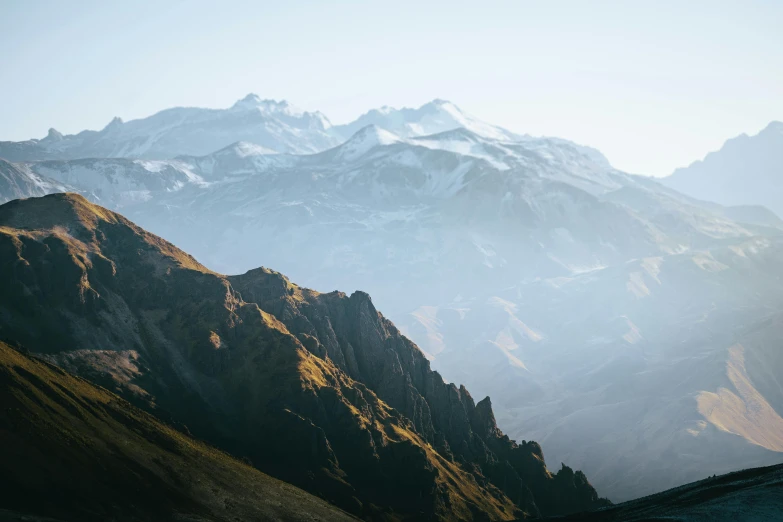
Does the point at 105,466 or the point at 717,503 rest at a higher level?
the point at 717,503

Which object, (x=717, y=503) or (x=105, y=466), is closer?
(x=105, y=466)

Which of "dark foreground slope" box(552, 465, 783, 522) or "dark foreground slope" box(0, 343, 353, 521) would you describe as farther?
"dark foreground slope" box(552, 465, 783, 522)

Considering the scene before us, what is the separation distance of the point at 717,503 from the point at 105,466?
124949 millimetres

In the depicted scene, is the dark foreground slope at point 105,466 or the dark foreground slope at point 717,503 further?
the dark foreground slope at point 717,503

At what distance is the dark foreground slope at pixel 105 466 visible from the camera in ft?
445

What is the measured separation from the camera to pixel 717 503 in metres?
156

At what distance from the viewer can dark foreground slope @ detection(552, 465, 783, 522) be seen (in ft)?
481

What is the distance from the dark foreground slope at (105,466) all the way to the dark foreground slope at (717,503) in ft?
235

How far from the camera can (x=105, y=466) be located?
495ft

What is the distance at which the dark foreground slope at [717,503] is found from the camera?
146 meters

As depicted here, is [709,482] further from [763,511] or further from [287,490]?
[287,490]

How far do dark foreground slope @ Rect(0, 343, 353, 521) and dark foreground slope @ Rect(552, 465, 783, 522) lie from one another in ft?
235

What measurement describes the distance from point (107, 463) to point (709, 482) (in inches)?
5819

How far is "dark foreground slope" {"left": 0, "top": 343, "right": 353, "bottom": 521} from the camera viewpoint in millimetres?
135750
